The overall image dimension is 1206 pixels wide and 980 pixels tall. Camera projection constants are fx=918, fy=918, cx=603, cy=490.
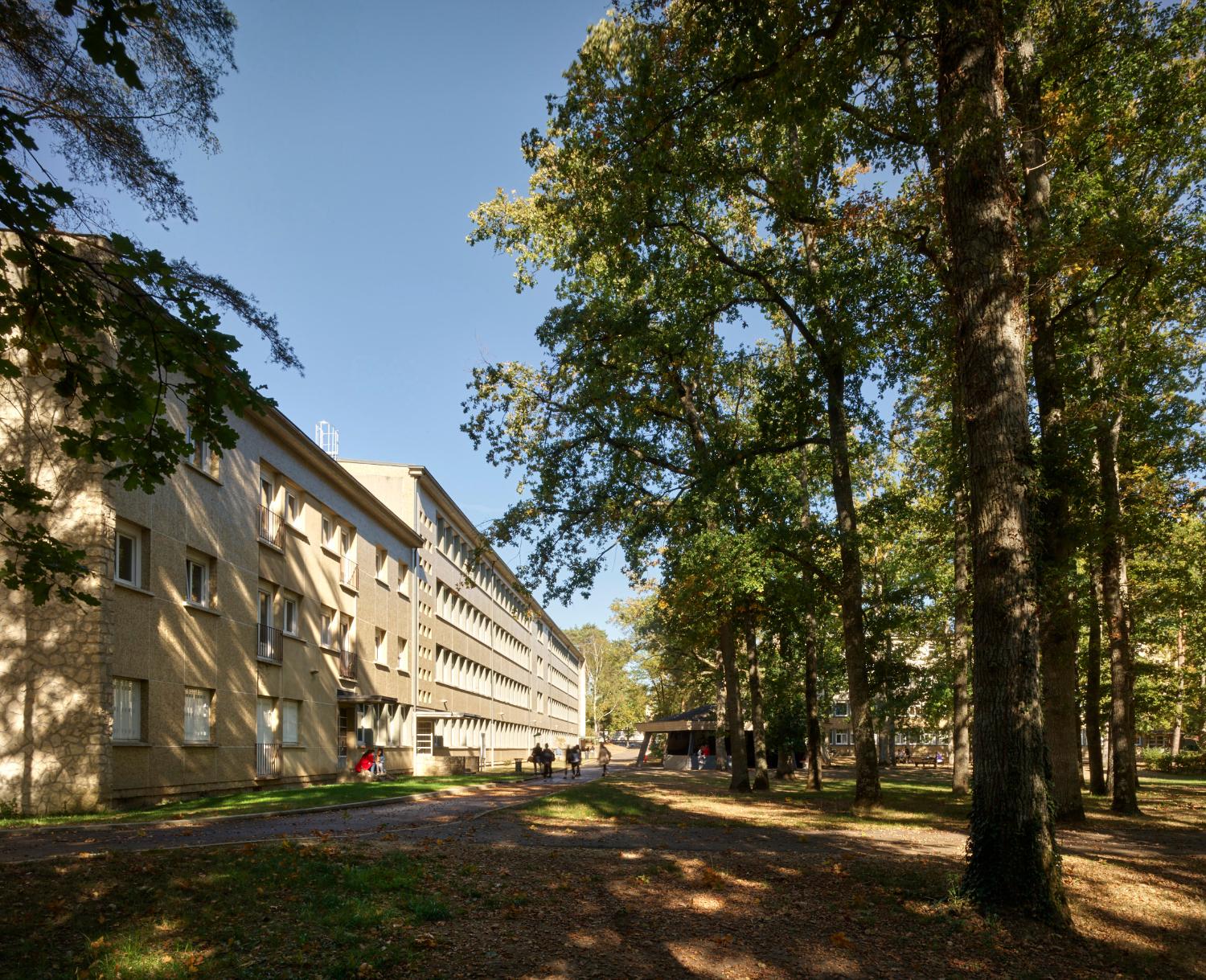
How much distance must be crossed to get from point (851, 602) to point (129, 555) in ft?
47.7

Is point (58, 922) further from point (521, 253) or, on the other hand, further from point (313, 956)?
point (521, 253)

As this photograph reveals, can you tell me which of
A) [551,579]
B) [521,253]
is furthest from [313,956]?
[521,253]

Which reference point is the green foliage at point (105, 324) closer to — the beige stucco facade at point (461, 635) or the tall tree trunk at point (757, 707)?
the beige stucco facade at point (461, 635)

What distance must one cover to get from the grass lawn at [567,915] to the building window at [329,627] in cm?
2027

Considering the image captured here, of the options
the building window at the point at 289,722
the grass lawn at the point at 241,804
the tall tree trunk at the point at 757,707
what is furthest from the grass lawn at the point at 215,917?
the tall tree trunk at the point at 757,707

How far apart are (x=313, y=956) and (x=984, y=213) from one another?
8.38 m

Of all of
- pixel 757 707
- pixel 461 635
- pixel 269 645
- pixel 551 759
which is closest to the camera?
pixel 269 645

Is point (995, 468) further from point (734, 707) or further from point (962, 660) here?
point (734, 707)

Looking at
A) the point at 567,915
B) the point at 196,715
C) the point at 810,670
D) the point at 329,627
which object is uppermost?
the point at 329,627

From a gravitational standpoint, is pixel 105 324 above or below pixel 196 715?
above

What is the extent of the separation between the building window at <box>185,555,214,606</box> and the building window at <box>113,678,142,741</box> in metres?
2.91

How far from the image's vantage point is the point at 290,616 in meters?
28.0

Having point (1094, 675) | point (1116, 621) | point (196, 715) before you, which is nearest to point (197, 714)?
point (196, 715)

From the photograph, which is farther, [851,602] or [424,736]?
[424,736]
